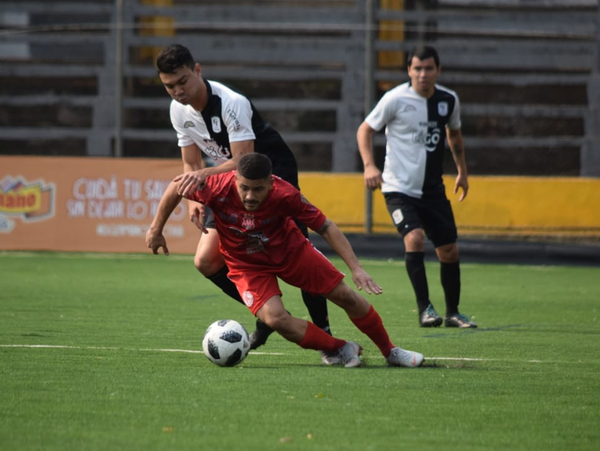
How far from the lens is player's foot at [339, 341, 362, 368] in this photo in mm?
5973

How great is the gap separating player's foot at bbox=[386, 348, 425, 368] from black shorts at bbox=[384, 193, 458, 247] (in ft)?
8.14

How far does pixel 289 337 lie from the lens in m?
5.94

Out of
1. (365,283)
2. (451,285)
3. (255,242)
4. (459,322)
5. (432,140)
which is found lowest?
(459,322)

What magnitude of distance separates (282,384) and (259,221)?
37.2 inches

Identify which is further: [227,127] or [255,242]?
[227,127]

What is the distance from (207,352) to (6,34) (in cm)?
1290

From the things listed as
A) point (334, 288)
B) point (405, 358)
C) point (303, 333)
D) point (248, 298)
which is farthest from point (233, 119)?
point (405, 358)

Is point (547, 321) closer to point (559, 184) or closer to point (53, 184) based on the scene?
point (559, 184)

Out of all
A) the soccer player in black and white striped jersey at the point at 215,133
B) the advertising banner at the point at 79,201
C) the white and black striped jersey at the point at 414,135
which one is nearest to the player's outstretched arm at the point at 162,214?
the soccer player in black and white striped jersey at the point at 215,133

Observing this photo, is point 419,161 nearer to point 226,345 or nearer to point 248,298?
point 248,298

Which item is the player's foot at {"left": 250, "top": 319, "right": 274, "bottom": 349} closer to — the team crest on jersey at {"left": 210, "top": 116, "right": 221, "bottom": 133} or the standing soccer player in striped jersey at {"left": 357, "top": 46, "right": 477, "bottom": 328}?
the team crest on jersey at {"left": 210, "top": 116, "right": 221, "bottom": 133}

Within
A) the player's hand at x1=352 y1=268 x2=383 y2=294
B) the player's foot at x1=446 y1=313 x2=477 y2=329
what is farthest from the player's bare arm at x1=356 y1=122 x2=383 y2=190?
the player's hand at x1=352 y1=268 x2=383 y2=294

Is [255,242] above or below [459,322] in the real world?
above

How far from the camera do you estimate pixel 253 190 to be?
219 inches
